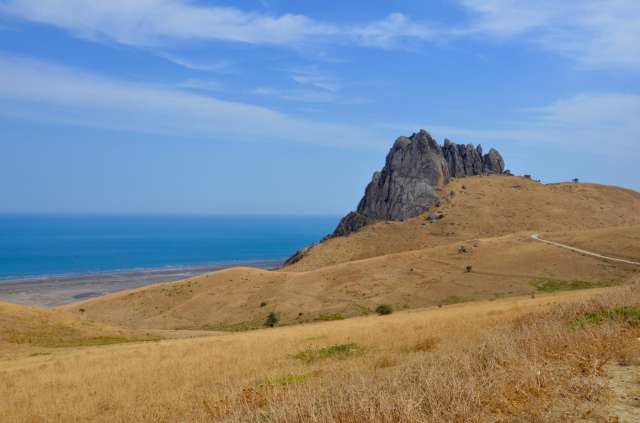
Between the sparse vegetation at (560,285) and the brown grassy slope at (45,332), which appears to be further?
the sparse vegetation at (560,285)

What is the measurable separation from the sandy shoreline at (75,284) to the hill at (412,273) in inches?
1083

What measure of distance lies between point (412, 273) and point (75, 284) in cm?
8373

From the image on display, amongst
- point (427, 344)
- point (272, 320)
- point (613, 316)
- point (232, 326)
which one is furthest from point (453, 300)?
point (613, 316)

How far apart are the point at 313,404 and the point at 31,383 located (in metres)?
12.6

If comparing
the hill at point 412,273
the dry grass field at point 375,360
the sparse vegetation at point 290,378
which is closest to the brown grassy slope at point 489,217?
the hill at point 412,273

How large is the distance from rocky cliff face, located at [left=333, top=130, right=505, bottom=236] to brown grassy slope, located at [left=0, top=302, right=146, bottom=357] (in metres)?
69.1

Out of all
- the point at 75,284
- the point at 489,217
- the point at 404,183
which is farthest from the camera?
the point at 75,284

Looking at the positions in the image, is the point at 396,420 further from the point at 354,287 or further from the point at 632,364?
the point at 354,287

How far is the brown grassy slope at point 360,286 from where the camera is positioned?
52750 mm

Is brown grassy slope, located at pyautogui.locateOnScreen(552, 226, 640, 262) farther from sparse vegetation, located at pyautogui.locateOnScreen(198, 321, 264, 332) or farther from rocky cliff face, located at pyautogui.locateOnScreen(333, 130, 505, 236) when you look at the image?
sparse vegetation, located at pyautogui.locateOnScreen(198, 321, 264, 332)

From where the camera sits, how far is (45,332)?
33.2 m

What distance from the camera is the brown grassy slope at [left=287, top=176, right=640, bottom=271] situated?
88.1 metres

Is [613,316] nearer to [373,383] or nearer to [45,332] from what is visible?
Result: [373,383]

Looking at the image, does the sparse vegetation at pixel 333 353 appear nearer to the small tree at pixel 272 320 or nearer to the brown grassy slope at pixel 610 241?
the small tree at pixel 272 320
